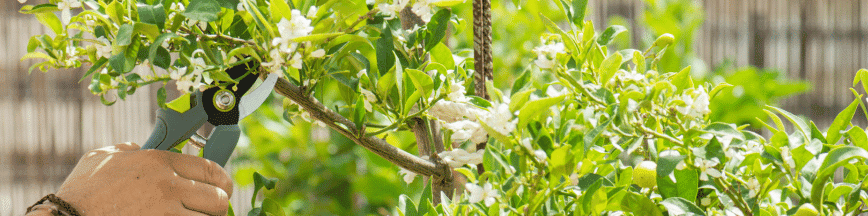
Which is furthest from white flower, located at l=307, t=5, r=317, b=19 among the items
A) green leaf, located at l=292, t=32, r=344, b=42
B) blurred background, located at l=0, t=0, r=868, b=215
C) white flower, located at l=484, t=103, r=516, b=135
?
blurred background, located at l=0, t=0, r=868, b=215

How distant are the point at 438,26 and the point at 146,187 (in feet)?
0.81

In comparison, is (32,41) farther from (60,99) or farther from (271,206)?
(60,99)

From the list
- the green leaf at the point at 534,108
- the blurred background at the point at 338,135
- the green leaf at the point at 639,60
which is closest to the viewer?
the green leaf at the point at 534,108

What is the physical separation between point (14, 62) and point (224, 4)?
6.28 feet

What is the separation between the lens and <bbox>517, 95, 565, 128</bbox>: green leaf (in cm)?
30

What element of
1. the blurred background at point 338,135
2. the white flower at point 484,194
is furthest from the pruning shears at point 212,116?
the blurred background at point 338,135

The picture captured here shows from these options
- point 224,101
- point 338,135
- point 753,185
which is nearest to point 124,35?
point 224,101

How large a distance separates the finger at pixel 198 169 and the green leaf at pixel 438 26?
202mm

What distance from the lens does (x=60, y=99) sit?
1.94 metres

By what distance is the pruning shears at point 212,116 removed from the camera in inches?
19.1

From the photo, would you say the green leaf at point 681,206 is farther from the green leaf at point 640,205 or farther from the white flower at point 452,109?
the white flower at point 452,109

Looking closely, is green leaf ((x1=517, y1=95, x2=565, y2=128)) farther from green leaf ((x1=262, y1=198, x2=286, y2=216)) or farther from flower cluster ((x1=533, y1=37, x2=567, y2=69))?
green leaf ((x1=262, y1=198, x2=286, y2=216))

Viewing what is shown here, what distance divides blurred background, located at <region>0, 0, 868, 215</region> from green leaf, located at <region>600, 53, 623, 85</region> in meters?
1.15

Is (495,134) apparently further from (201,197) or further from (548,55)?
(201,197)
